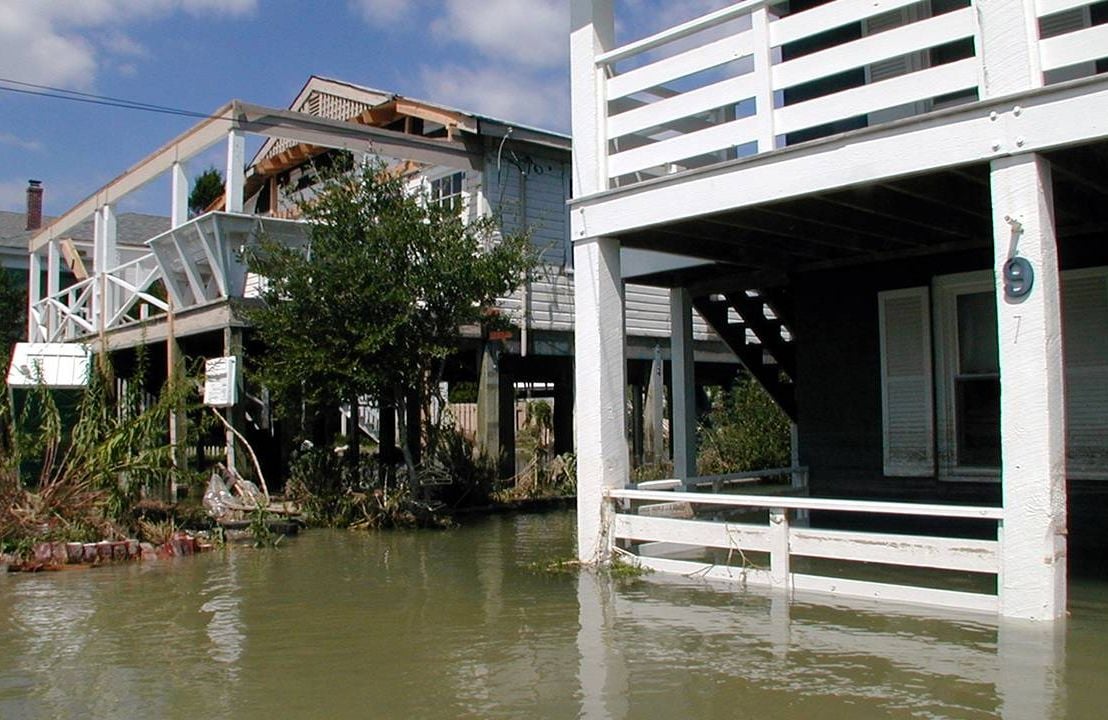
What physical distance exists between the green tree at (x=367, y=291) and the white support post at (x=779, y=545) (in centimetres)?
681

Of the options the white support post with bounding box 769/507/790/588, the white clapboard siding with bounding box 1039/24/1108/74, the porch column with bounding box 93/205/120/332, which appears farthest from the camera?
the porch column with bounding box 93/205/120/332

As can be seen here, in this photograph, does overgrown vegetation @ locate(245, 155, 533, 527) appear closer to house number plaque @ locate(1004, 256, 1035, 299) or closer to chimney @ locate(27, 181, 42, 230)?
house number plaque @ locate(1004, 256, 1035, 299)

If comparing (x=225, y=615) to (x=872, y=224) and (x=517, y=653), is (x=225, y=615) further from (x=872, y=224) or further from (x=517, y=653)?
(x=872, y=224)

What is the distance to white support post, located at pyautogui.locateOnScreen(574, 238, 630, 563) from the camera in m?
9.48

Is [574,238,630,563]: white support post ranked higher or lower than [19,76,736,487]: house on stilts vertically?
lower

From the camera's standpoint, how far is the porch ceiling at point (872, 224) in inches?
320

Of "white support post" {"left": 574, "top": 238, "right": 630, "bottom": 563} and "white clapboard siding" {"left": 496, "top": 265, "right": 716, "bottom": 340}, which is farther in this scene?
"white clapboard siding" {"left": 496, "top": 265, "right": 716, "bottom": 340}

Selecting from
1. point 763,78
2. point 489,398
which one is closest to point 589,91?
point 763,78

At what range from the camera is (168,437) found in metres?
17.6

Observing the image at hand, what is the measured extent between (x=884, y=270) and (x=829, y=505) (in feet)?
12.3

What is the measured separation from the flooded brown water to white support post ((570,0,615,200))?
11.9ft

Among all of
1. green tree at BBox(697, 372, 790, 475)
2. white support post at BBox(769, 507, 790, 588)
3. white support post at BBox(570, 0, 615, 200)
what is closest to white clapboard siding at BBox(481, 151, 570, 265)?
green tree at BBox(697, 372, 790, 475)

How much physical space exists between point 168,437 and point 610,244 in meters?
10.6

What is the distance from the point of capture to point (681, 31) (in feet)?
29.4
